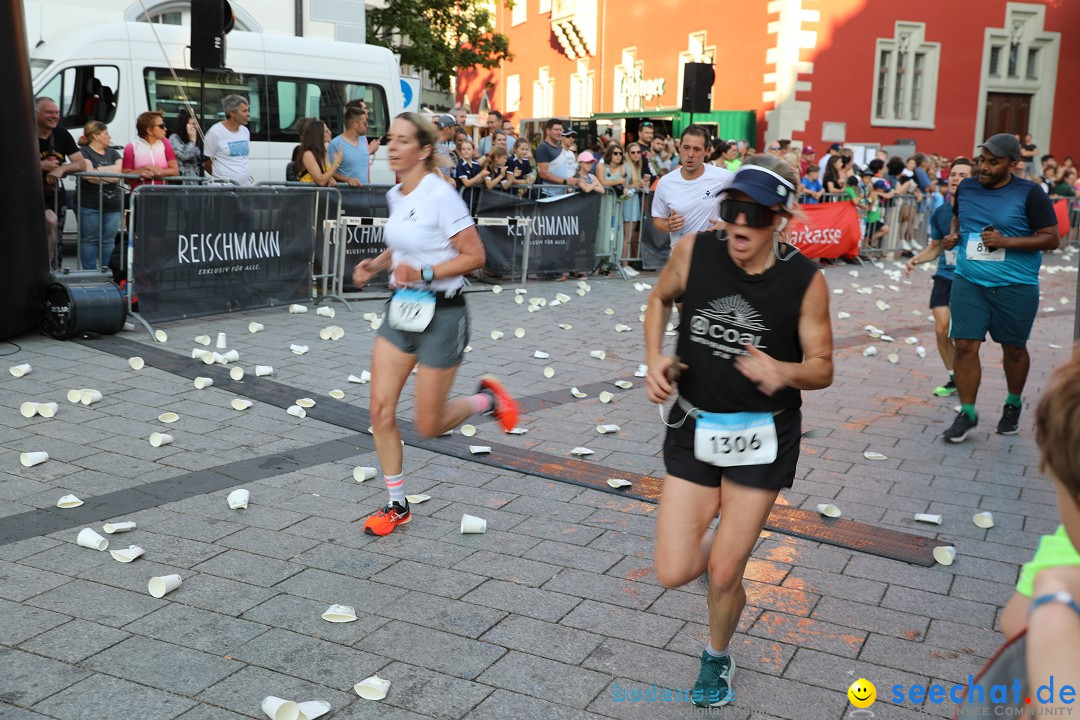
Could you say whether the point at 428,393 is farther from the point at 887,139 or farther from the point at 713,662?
the point at 887,139

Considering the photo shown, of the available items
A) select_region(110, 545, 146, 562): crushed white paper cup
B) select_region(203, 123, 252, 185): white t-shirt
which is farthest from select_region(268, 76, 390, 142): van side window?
select_region(110, 545, 146, 562): crushed white paper cup

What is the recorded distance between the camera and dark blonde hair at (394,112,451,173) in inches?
192

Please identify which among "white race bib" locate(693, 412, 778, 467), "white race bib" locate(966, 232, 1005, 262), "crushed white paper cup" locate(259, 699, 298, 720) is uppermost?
"white race bib" locate(966, 232, 1005, 262)

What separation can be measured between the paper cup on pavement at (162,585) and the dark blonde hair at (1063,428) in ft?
10.7

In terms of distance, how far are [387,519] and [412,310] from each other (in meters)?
0.97

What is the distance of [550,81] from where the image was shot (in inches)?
1759

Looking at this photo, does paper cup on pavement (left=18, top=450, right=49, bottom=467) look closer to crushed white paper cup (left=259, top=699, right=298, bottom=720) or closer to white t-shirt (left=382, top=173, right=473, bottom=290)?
white t-shirt (left=382, top=173, right=473, bottom=290)

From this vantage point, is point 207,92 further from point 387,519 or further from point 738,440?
point 738,440

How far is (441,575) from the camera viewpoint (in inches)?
177

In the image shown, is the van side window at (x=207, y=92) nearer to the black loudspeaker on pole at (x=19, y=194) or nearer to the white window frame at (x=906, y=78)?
the black loudspeaker on pole at (x=19, y=194)

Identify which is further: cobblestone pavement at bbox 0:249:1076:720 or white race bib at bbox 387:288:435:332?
white race bib at bbox 387:288:435:332

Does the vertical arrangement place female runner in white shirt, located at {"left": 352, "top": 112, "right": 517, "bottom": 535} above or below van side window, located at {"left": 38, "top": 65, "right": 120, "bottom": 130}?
below

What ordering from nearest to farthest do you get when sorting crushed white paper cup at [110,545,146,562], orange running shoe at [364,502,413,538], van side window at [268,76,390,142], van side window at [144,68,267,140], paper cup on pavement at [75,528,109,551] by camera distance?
crushed white paper cup at [110,545,146,562] < paper cup on pavement at [75,528,109,551] < orange running shoe at [364,502,413,538] < van side window at [144,68,267,140] < van side window at [268,76,390,142]

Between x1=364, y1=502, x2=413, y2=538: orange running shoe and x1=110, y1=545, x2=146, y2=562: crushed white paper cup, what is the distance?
3.22ft
